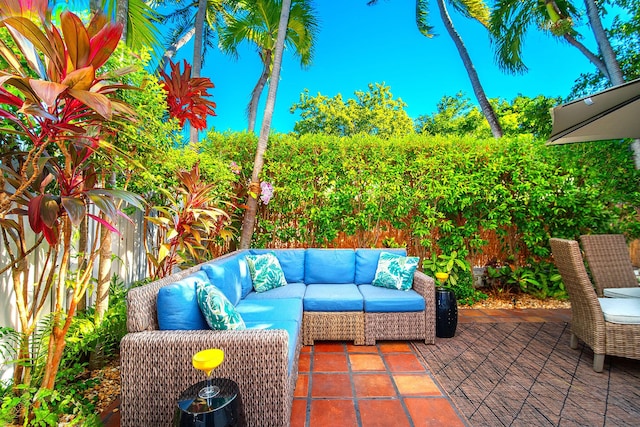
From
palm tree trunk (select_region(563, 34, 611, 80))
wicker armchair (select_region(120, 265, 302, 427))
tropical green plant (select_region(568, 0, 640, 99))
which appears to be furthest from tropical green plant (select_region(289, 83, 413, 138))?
wicker armchair (select_region(120, 265, 302, 427))

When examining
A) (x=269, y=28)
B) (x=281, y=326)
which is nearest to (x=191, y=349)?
(x=281, y=326)

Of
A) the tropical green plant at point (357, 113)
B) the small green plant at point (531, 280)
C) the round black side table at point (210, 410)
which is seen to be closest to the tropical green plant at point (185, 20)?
the tropical green plant at point (357, 113)

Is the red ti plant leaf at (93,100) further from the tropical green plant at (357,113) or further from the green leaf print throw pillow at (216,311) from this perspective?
the tropical green plant at (357,113)

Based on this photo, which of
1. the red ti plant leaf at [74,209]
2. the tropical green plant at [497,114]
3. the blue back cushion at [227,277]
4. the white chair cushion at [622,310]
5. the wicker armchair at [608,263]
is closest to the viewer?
the red ti plant leaf at [74,209]

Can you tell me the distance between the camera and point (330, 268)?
364cm

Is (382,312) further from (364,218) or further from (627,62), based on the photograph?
(627,62)

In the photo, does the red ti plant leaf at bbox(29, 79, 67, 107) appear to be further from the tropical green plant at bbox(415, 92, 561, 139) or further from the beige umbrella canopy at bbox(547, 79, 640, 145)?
the tropical green plant at bbox(415, 92, 561, 139)

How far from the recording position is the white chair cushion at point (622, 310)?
2.42m

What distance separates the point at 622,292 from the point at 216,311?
3688 mm

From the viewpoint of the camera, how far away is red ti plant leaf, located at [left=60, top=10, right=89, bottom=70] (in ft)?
3.68

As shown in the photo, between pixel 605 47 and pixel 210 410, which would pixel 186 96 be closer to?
pixel 210 410

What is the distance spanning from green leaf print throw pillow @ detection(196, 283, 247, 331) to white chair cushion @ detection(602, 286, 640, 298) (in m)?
3.48

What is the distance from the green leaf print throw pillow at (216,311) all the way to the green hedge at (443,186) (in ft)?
8.04

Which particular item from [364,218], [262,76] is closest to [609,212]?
[364,218]
